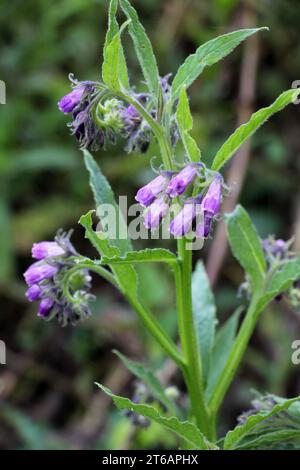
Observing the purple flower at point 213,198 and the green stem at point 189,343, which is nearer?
the purple flower at point 213,198

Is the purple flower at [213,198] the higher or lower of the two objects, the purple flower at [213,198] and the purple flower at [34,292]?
the higher

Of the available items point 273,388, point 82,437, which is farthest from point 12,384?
point 273,388

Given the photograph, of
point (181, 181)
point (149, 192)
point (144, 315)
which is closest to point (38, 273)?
point (144, 315)

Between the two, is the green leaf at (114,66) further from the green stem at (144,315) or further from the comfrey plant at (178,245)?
the green stem at (144,315)

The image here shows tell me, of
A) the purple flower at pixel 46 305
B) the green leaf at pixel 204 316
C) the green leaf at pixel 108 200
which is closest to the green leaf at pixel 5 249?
the green leaf at pixel 204 316

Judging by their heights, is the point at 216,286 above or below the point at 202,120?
below

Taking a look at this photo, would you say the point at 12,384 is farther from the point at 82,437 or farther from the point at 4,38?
the point at 4,38
